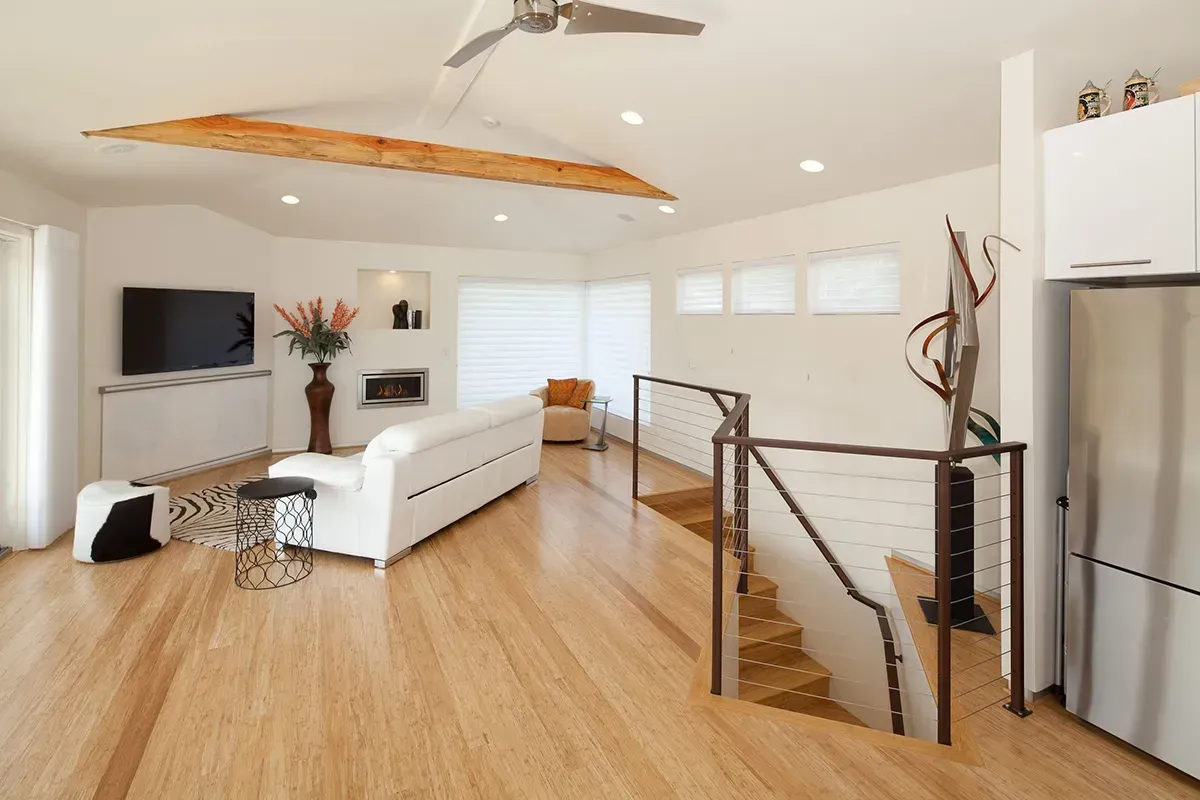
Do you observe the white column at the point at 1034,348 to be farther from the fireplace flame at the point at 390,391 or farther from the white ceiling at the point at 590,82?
the fireplace flame at the point at 390,391

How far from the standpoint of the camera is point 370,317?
26.6 ft

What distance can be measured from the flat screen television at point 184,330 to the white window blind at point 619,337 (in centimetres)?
407

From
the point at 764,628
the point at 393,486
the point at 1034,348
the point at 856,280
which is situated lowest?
the point at 764,628

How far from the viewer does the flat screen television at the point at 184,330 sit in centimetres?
562

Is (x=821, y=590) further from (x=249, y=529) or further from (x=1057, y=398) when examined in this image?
(x=249, y=529)

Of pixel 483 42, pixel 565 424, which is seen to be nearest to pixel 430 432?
pixel 483 42

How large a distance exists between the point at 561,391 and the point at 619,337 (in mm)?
1013

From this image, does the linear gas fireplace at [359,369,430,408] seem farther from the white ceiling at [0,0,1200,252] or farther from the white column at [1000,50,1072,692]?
the white column at [1000,50,1072,692]

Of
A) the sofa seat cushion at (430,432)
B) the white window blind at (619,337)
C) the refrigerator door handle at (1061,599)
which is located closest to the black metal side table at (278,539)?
the sofa seat cushion at (430,432)

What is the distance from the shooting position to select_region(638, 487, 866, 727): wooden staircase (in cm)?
343

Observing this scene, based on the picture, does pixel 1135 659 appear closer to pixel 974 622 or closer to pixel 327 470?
pixel 974 622

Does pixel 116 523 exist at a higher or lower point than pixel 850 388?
lower

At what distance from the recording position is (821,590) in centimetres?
500

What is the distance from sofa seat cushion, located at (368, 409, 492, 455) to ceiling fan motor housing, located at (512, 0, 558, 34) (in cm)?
235
